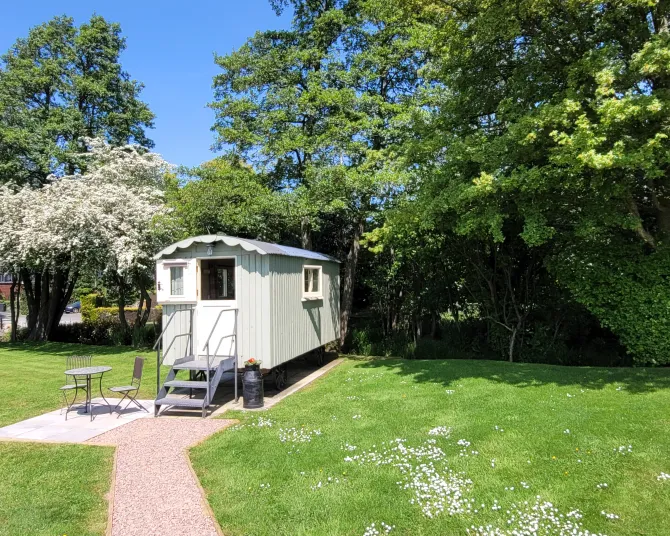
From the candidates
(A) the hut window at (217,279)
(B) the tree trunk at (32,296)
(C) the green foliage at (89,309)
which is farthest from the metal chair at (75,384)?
(B) the tree trunk at (32,296)

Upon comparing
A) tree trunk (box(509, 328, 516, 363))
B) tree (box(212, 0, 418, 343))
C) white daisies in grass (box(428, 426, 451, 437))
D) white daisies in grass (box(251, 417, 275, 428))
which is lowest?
white daisies in grass (box(251, 417, 275, 428))

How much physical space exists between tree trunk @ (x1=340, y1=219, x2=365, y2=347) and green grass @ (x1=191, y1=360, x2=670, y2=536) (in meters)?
5.53

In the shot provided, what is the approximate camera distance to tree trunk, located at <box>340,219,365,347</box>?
1366 centimetres

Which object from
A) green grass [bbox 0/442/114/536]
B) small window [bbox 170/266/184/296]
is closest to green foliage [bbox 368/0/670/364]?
small window [bbox 170/266/184/296]

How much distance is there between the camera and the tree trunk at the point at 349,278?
44.8 feet

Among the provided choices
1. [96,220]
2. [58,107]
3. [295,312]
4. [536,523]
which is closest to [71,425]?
[295,312]

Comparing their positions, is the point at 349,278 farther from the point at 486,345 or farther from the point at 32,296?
the point at 32,296

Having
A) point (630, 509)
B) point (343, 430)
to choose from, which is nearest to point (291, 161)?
point (343, 430)

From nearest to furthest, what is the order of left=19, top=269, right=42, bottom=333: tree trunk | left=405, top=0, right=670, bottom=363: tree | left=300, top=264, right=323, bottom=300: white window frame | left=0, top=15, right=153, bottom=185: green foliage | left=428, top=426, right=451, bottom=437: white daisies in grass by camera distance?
left=428, top=426, right=451, bottom=437: white daisies in grass, left=405, top=0, right=670, bottom=363: tree, left=300, top=264, right=323, bottom=300: white window frame, left=0, top=15, right=153, bottom=185: green foliage, left=19, top=269, right=42, bottom=333: tree trunk

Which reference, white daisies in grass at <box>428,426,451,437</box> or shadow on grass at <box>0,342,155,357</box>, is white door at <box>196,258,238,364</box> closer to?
white daisies in grass at <box>428,426,451,437</box>

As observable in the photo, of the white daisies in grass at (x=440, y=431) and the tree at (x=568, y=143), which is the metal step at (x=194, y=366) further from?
the tree at (x=568, y=143)

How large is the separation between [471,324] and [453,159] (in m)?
6.20

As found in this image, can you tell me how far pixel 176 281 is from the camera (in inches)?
328

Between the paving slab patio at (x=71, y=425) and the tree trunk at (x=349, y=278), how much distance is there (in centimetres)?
694
